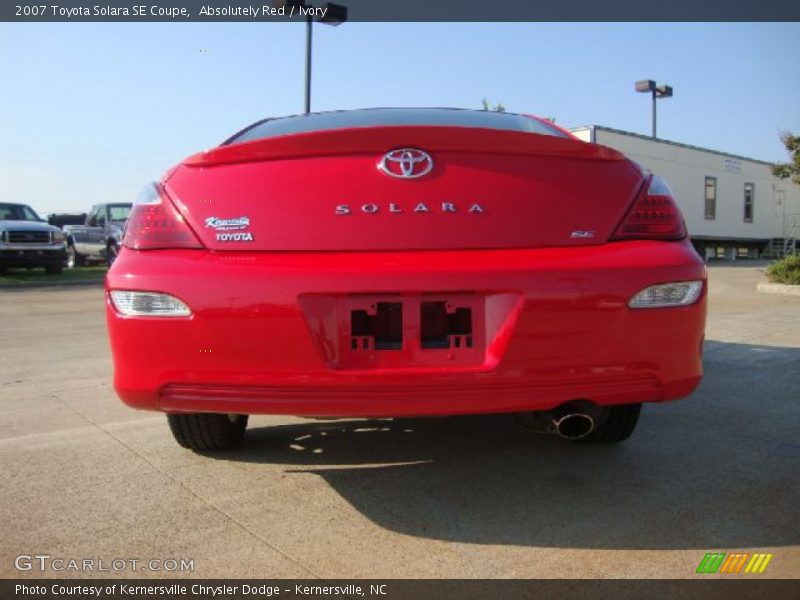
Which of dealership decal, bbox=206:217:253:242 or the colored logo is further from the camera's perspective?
dealership decal, bbox=206:217:253:242

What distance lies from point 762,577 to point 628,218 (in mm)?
1109

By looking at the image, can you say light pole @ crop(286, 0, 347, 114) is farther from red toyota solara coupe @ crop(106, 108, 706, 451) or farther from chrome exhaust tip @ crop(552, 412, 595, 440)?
chrome exhaust tip @ crop(552, 412, 595, 440)

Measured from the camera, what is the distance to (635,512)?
2.31 m

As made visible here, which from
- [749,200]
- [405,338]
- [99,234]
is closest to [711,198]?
[749,200]

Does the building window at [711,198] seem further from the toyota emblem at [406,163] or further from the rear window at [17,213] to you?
the toyota emblem at [406,163]

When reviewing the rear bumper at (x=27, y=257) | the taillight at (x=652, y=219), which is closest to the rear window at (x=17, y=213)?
the rear bumper at (x=27, y=257)

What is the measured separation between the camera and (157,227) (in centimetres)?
222

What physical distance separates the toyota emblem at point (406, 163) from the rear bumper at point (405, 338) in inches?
11.0

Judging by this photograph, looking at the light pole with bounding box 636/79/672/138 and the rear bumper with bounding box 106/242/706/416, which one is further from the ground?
the light pole with bounding box 636/79/672/138

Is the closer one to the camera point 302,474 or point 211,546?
point 211,546

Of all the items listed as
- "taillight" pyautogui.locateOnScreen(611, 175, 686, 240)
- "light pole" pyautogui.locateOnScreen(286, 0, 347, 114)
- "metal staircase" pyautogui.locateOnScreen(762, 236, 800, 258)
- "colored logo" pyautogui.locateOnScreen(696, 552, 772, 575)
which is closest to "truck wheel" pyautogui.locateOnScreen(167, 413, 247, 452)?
"taillight" pyautogui.locateOnScreen(611, 175, 686, 240)

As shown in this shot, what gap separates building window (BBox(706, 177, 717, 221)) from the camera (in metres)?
22.3
